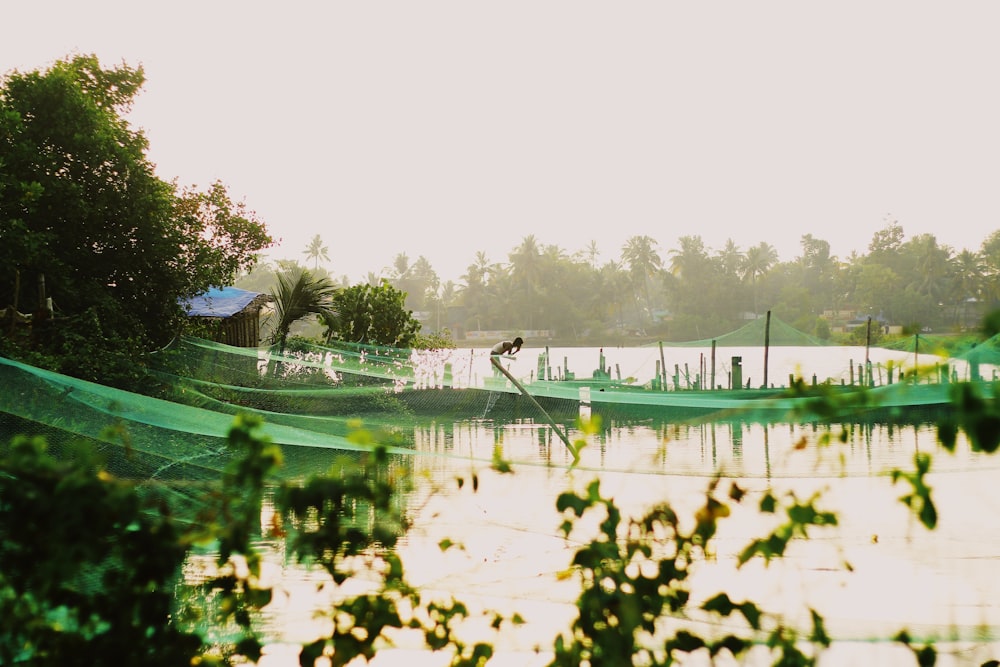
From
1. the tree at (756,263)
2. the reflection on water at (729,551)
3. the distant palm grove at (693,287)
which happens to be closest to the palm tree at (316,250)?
the distant palm grove at (693,287)

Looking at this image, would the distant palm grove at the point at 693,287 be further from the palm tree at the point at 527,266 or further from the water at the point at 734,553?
the water at the point at 734,553

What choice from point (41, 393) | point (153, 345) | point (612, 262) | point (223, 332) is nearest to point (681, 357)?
point (612, 262)

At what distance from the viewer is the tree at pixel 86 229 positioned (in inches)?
173

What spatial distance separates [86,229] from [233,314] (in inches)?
140

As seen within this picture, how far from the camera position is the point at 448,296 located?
4941 centimetres

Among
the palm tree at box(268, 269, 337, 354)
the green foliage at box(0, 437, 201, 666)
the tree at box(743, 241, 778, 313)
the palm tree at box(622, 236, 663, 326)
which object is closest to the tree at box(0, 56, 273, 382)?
the palm tree at box(268, 269, 337, 354)

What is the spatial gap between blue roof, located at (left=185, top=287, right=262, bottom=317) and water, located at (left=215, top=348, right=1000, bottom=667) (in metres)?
6.03

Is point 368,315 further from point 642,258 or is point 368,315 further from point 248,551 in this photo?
point 642,258

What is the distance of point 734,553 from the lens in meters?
2.58

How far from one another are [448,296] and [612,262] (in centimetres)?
1074

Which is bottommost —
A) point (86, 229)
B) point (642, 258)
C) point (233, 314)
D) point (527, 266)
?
point (233, 314)

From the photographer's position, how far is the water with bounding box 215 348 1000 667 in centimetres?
167

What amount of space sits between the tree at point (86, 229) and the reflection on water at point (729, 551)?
2.65 meters

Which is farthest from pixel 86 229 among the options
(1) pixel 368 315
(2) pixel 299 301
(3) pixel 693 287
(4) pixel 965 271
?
(4) pixel 965 271
